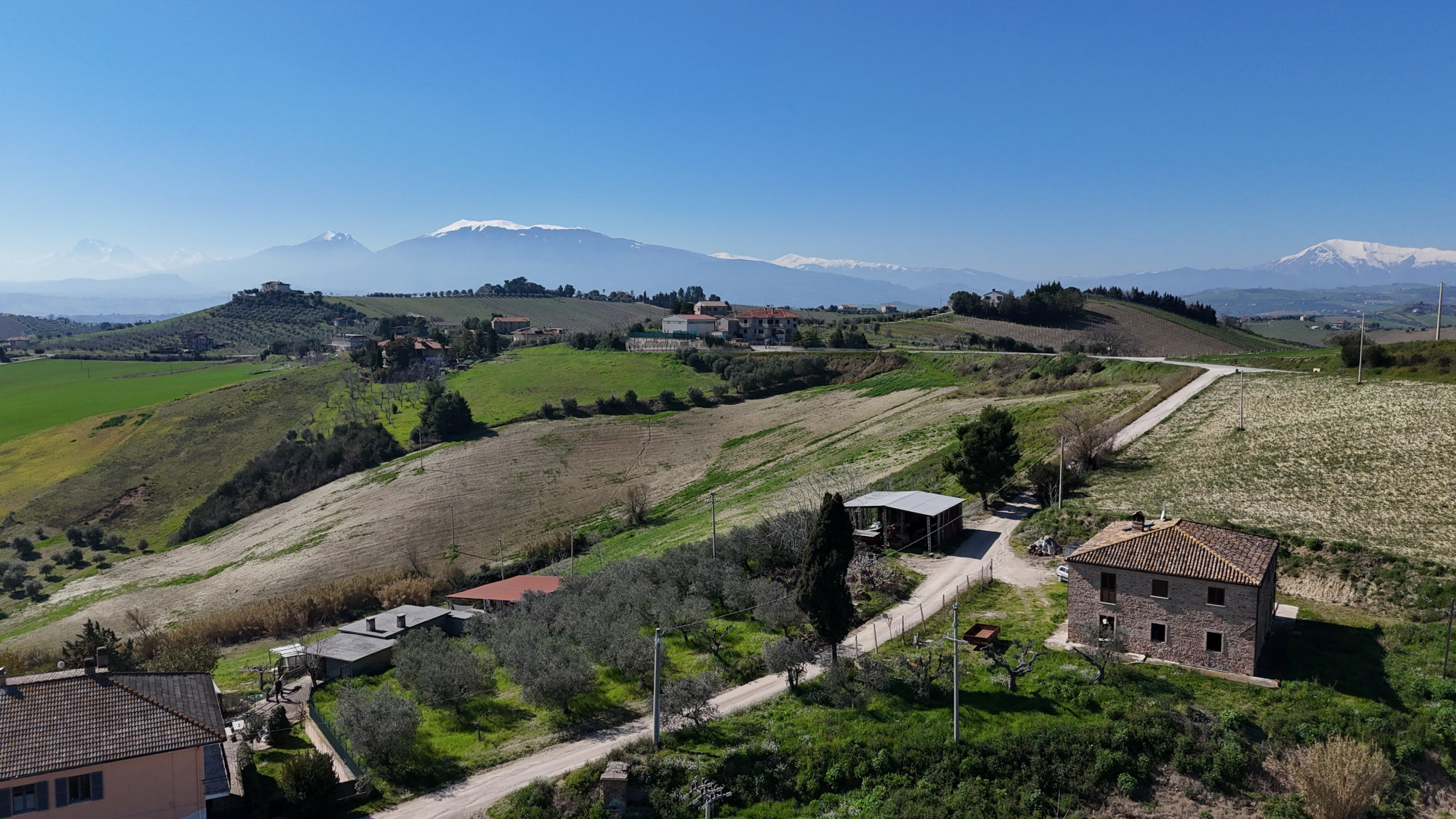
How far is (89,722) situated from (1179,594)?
102ft

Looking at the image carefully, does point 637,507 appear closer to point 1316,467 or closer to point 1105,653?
point 1105,653

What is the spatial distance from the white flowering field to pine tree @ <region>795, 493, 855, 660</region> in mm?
17293

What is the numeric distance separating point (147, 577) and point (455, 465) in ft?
75.1

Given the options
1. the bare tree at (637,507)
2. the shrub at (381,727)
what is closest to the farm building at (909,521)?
the bare tree at (637,507)

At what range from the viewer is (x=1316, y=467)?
123 feet

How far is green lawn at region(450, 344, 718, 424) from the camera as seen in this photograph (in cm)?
8844

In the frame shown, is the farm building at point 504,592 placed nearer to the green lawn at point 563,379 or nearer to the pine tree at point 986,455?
the pine tree at point 986,455

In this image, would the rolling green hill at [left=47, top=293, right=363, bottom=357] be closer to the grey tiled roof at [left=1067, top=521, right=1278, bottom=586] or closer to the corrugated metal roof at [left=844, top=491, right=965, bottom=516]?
the corrugated metal roof at [left=844, top=491, right=965, bottom=516]

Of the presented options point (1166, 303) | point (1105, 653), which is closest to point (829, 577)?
point (1105, 653)

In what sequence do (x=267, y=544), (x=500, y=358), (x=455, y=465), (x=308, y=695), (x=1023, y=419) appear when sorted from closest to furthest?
(x=308, y=695) → (x=1023, y=419) → (x=267, y=544) → (x=455, y=465) → (x=500, y=358)

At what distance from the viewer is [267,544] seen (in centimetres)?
6084

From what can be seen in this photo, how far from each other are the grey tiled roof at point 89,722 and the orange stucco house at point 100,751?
2 cm

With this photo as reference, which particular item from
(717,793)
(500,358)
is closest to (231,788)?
(717,793)

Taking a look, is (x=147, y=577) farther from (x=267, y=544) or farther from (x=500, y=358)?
(x=500, y=358)
